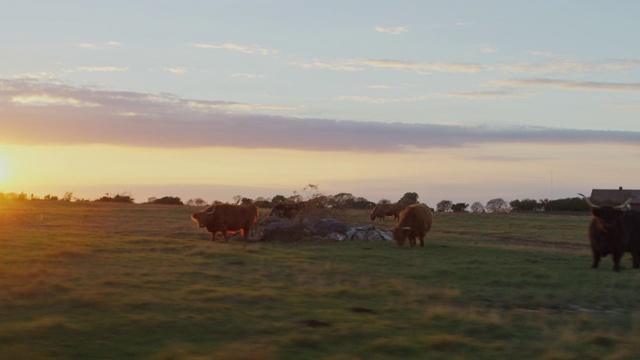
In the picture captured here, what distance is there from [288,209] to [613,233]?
805 inches

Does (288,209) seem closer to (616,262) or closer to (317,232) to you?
(317,232)

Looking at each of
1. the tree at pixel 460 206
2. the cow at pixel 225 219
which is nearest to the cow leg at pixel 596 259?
the cow at pixel 225 219

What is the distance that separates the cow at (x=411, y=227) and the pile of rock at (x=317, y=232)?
9.17 feet

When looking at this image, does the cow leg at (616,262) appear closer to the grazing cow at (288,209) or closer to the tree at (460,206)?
the grazing cow at (288,209)

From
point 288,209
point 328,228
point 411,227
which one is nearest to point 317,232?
point 328,228

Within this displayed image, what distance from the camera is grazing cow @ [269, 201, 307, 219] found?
39.3m

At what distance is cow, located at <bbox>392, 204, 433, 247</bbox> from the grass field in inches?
277

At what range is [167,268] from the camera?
18453mm

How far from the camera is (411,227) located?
3077cm

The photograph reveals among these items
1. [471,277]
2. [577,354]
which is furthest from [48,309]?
[471,277]

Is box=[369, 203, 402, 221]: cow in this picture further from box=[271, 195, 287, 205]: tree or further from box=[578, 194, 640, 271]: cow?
box=[578, 194, 640, 271]: cow

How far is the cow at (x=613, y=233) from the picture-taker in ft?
71.2

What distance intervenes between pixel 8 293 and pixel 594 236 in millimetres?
15903

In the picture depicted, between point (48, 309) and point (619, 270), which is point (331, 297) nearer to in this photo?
point (48, 309)
